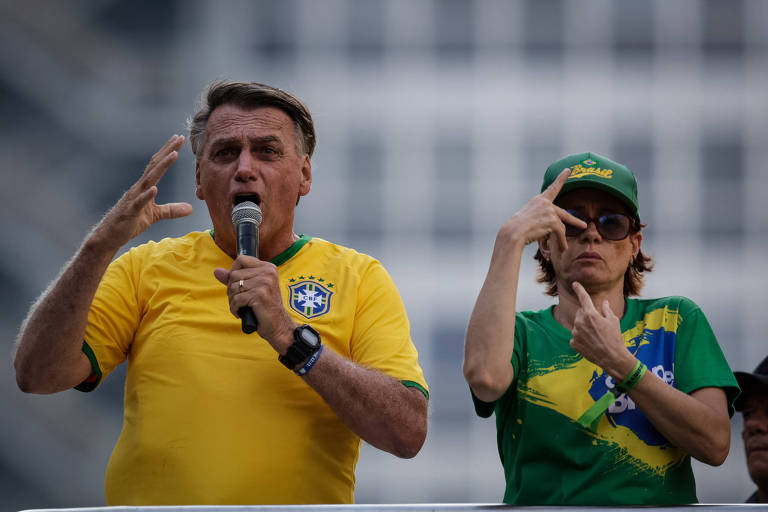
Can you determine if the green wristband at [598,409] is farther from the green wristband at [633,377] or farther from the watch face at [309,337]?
the watch face at [309,337]

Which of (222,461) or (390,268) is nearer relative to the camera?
(222,461)

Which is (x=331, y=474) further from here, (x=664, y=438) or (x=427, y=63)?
(x=427, y=63)

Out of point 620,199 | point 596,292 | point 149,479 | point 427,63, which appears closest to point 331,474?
point 149,479

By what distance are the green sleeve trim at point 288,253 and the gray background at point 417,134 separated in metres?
20.3

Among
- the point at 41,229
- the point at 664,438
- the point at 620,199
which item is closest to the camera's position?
the point at 664,438

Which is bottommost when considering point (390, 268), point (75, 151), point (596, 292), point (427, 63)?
point (596, 292)

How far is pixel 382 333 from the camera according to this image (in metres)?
3.37

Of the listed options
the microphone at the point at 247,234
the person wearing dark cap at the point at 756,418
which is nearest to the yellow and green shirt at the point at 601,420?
the microphone at the point at 247,234

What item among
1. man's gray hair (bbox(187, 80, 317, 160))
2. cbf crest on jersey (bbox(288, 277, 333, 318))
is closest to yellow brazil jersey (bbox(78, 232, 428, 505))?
cbf crest on jersey (bbox(288, 277, 333, 318))

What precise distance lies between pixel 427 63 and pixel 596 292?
74.2ft

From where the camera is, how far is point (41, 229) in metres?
25.1

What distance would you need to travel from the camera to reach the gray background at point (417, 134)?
24.3m

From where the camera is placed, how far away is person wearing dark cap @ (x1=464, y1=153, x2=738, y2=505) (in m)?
3.04

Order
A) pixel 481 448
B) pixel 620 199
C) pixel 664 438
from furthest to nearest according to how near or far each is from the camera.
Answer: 1. pixel 481 448
2. pixel 620 199
3. pixel 664 438
